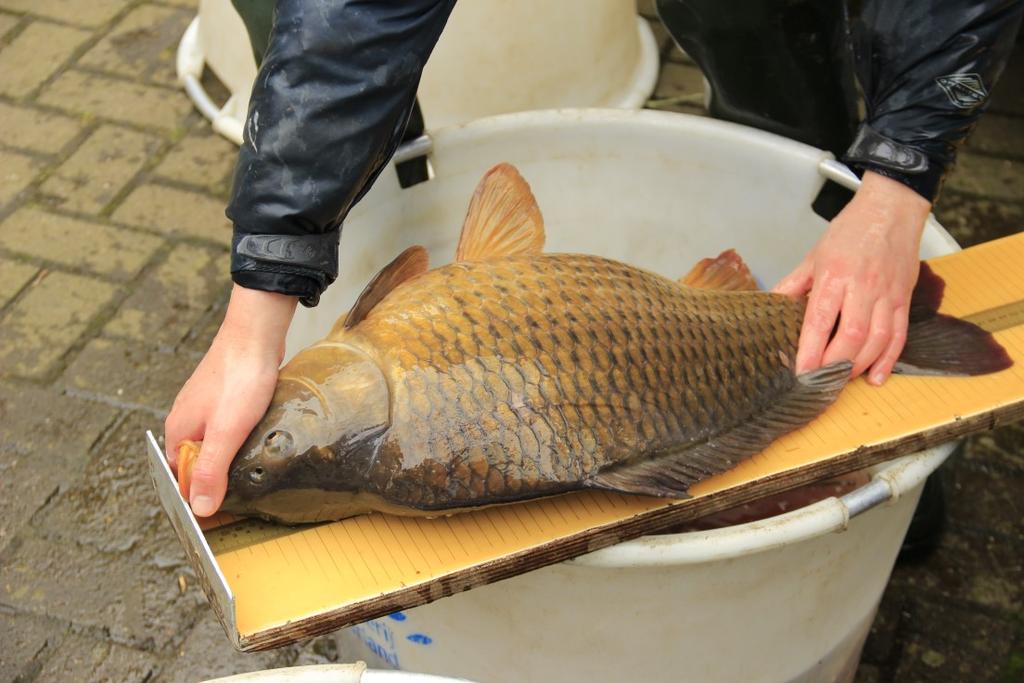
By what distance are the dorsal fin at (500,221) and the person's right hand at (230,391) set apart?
1.10 feet

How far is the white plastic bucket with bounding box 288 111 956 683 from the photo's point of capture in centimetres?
137

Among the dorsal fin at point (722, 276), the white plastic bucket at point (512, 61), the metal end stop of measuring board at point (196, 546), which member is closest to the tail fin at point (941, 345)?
the dorsal fin at point (722, 276)

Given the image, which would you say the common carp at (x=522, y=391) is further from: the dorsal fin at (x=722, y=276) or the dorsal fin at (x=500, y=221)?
the dorsal fin at (x=722, y=276)

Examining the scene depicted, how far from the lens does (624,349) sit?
1421mm

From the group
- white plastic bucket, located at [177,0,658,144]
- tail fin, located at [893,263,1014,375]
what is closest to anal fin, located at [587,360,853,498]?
tail fin, located at [893,263,1014,375]

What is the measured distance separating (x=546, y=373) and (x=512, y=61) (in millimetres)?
1621

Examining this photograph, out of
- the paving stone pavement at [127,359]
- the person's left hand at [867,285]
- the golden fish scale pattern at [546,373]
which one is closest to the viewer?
the golden fish scale pattern at [546,373]

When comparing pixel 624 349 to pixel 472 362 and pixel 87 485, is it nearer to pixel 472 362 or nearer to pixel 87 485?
pixel 472 362

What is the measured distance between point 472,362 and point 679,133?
0.84 meters

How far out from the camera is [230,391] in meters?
1.30

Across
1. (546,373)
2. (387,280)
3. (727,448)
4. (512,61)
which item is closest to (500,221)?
(387,280)

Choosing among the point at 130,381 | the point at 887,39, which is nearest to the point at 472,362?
the point at 887,39

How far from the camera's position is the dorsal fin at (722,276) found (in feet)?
5.87

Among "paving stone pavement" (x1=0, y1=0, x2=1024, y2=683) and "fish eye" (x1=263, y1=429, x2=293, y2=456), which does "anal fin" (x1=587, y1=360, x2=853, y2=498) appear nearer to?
"fish eye" (x1=263, y1=429, x2=293, y2=456)
